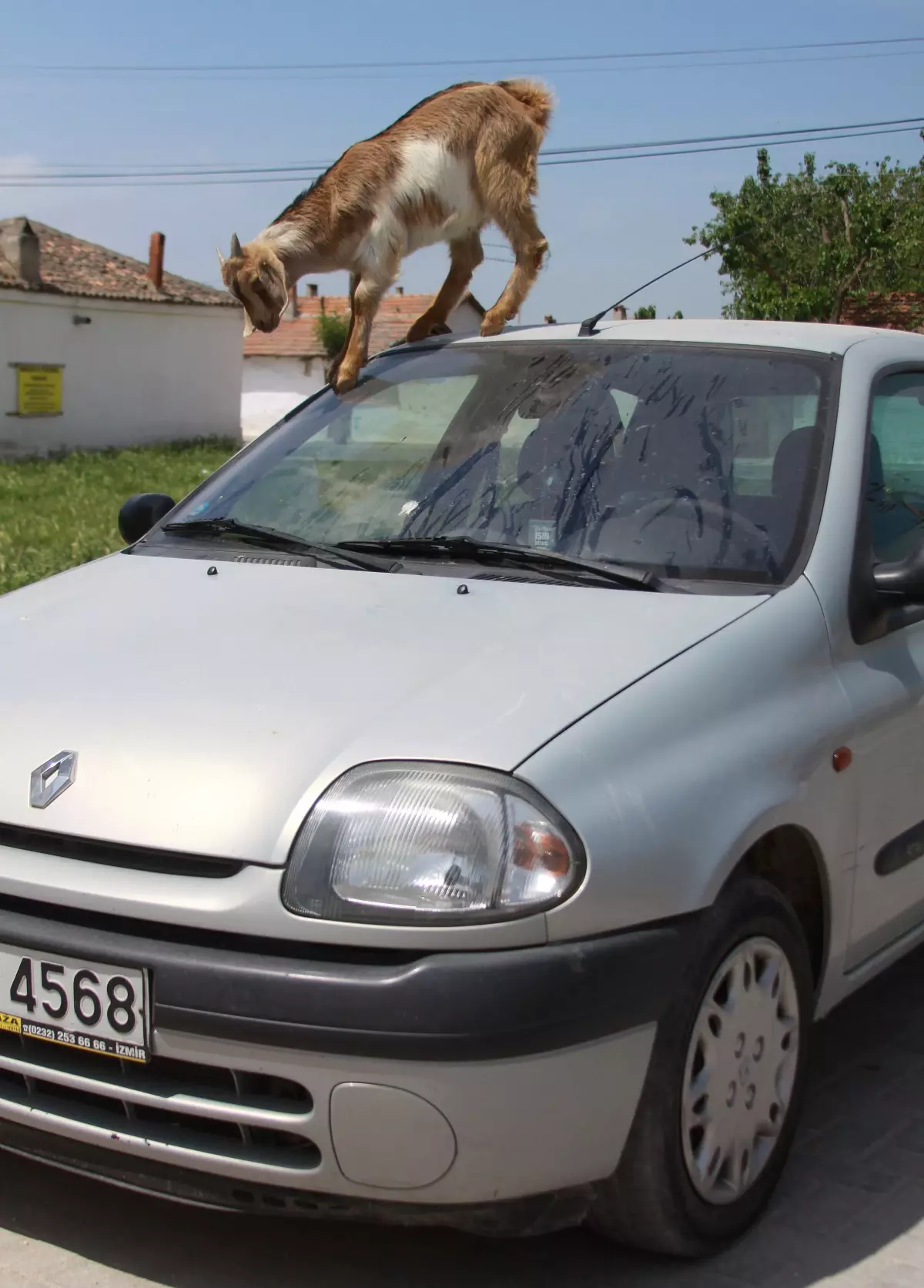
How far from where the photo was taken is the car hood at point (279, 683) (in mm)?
2320

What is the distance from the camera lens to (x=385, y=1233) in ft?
8.99

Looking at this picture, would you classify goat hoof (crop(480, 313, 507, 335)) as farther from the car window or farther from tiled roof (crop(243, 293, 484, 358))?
tiled roof (crop(243, 293, 484, 358))

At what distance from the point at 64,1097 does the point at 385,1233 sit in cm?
68

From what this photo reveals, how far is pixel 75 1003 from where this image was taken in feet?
7.58

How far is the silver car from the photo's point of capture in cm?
220

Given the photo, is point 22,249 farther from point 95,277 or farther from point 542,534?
point 542,534

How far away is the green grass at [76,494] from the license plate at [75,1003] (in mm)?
8006

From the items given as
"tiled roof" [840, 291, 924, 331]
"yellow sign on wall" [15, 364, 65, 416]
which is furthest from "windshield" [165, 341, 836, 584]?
"tiled roof" [840, 291, 924, 331]

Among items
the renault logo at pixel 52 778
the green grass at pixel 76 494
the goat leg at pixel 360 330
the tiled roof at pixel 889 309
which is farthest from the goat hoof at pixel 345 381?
the tiled roof at pixel 889 309

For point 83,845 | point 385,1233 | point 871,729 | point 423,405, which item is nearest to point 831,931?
point 871,729

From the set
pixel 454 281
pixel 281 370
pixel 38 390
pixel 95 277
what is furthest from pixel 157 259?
pixel 454 281

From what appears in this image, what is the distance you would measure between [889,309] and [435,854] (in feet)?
108

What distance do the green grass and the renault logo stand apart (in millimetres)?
7886

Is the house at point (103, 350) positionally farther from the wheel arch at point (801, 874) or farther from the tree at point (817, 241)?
the wheel arch at point (801, 874)
